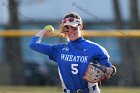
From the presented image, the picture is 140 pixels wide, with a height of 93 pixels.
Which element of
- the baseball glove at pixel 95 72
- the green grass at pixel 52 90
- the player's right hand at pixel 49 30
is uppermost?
the player's right hand at pixel 49 30

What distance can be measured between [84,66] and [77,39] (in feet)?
0.92

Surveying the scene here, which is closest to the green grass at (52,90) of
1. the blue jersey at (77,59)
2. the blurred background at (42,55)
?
the blurred background at (42,55)

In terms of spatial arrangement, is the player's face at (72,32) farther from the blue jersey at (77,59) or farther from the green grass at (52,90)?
the green grass at (52,90)

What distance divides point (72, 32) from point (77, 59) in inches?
11.0

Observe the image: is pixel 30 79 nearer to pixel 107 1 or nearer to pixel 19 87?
pixel 19 87

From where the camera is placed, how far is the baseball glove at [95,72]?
6828 millimetres

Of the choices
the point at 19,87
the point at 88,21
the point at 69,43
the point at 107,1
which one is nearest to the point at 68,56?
the point at 69,43

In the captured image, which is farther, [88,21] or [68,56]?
[88,21]

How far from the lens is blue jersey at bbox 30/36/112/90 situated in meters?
6.85

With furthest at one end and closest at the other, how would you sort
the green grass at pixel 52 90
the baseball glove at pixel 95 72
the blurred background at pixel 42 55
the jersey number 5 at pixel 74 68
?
the blurred background at pixel 42 55, the green grass at pixel 52 90, the jersey number 5 at pixel 74 68, the baseball glove at pixel 95 72

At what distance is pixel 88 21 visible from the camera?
59.4 ft

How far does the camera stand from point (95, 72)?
6887mm

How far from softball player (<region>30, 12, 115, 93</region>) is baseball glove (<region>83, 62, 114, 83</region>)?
5 centimetres

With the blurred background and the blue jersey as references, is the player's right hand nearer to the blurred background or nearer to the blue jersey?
the blue jersey
